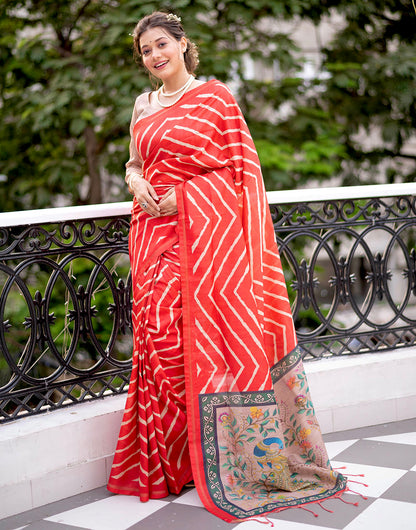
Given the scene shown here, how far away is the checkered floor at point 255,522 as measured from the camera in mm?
2453

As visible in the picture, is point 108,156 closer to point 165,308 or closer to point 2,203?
point 2,203

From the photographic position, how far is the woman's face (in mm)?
2760

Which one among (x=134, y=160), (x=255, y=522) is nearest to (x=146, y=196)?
(x=134, y=160)

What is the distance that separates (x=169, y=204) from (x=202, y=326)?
49 cm

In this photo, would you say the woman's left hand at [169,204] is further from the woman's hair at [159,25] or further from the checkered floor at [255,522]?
the checkered floor at [255,522]

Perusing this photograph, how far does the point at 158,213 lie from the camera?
2779mm

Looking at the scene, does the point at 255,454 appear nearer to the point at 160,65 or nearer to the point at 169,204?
the point at 169,204

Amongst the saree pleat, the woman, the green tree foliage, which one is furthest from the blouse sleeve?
the green tree foliage

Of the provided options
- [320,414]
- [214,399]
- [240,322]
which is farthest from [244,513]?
[320,414]

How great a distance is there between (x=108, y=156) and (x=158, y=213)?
414 cm

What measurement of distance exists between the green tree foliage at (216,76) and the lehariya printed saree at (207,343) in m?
3.17

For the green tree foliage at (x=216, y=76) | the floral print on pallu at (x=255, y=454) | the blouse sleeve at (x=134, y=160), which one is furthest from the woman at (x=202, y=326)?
the green tree foliage at (x=216, y=76)

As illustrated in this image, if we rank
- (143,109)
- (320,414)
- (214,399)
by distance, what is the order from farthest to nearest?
(320,414) → (143,109) → (214,399)

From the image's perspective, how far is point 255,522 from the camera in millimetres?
2484
